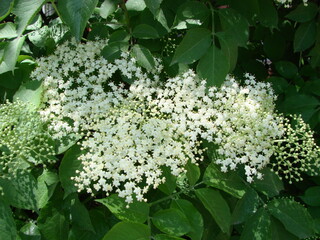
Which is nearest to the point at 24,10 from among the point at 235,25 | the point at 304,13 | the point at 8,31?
the point at 8,31

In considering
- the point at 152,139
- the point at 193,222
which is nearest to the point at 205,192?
the point at 193,222

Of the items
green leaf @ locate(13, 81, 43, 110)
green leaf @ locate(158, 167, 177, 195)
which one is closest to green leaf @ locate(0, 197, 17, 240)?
green leaf @ locate(13, 81, 43, 110)

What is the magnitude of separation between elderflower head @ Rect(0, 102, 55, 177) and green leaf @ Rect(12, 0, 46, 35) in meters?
0.36

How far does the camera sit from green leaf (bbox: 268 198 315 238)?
1.50 m

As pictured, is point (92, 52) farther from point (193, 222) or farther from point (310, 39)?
point (310, 39)

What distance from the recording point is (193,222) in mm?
1442

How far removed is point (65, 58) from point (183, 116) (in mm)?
650

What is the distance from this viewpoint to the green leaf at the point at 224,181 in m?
1.53

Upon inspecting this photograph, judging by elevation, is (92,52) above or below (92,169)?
above

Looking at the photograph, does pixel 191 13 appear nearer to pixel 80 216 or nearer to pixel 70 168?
pixel 70 168

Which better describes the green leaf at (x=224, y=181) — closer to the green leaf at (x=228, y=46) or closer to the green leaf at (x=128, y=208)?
the green leaf at (x=128, y=208)

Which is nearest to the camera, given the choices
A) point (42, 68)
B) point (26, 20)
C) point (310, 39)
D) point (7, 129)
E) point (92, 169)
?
point (26, 20)

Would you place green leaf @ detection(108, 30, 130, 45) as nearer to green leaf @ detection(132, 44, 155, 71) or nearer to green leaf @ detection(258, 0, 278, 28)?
green leaf @ detection(132, 44, 155, 71)

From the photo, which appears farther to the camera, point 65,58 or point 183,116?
point 65,58
